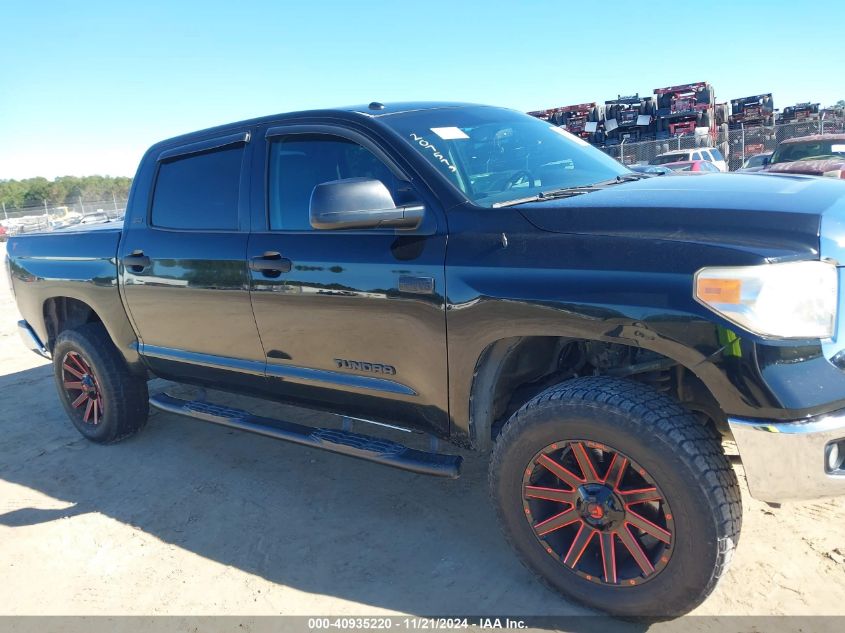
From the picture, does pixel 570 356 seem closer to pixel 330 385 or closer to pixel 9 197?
pixel 330 385

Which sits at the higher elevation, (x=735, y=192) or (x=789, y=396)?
(x=735, y=192)

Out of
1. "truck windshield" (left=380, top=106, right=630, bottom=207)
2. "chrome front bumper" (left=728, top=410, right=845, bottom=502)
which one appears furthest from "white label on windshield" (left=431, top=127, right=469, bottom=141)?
"chrome front bumper" (left=728, top=410, right=845, bottom=502)

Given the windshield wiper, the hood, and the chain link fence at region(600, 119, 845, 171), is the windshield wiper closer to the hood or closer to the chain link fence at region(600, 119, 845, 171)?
the hood

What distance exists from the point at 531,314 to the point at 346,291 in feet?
2.94

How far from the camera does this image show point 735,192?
235 cm

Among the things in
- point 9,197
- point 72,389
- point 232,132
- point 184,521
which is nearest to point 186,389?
point 72,389

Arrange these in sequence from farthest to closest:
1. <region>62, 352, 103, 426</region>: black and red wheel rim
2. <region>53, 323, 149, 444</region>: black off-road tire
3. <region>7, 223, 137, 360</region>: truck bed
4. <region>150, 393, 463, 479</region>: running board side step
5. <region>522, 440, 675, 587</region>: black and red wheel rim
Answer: <region>62, 352, 103, 426</region>: black and red wheel rim < <region>53, 323, 149, 444</region>: black off-road tire < <region>7, 223, 137, 360</region>: truck bed < <region>150, 393, 463, 479</region>: running board side step < <region>522, 440, 675, 587</region>: black and red wheel rim

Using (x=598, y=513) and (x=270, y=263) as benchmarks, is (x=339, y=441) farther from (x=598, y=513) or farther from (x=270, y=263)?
(x=598, y=513)

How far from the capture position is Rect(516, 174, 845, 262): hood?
1.99m

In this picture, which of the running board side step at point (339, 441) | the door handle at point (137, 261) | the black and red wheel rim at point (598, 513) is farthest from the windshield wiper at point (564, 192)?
the door handle at point (137, 261)

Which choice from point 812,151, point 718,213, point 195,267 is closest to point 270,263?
point 195,267

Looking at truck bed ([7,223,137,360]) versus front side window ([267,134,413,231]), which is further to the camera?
truck bed ([7,223,137,360])

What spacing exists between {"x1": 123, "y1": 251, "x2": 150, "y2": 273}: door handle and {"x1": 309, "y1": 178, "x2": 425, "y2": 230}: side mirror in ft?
5.71

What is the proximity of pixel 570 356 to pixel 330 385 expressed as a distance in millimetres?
→ 1132
